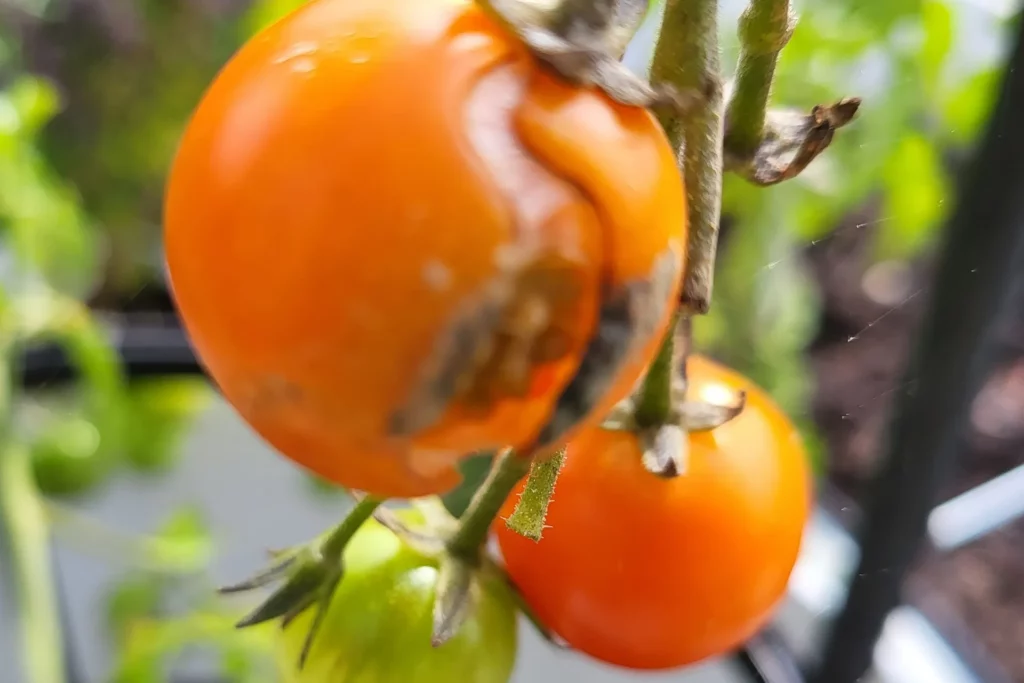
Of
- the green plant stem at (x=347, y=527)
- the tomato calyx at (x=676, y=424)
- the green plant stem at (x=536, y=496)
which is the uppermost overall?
the green plant stem at (x=536, y=496)

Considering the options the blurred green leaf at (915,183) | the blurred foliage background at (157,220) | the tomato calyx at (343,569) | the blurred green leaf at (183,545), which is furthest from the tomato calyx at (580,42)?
the blurred green leaf at (183,545)

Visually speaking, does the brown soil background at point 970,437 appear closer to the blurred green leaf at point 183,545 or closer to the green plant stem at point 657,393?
the green plant stem at point 657,393

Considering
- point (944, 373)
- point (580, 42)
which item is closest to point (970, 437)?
point (944, 373)

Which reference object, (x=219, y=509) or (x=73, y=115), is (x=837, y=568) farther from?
(x=73, y=115)

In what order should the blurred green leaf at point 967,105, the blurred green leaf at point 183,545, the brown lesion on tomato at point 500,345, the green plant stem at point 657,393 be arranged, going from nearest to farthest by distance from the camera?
the brown lesion on tomato at point 500,345 < the green plant stem at point 657,393 < the blurred green leaf at point 967,105 < the blurred green leaf at point 183,545

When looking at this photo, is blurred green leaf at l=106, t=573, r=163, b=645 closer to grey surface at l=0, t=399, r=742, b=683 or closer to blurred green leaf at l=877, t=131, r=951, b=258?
grey surface at l=0, t=399, r=742, b=683

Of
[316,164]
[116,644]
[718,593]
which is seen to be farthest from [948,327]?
[116,644]
